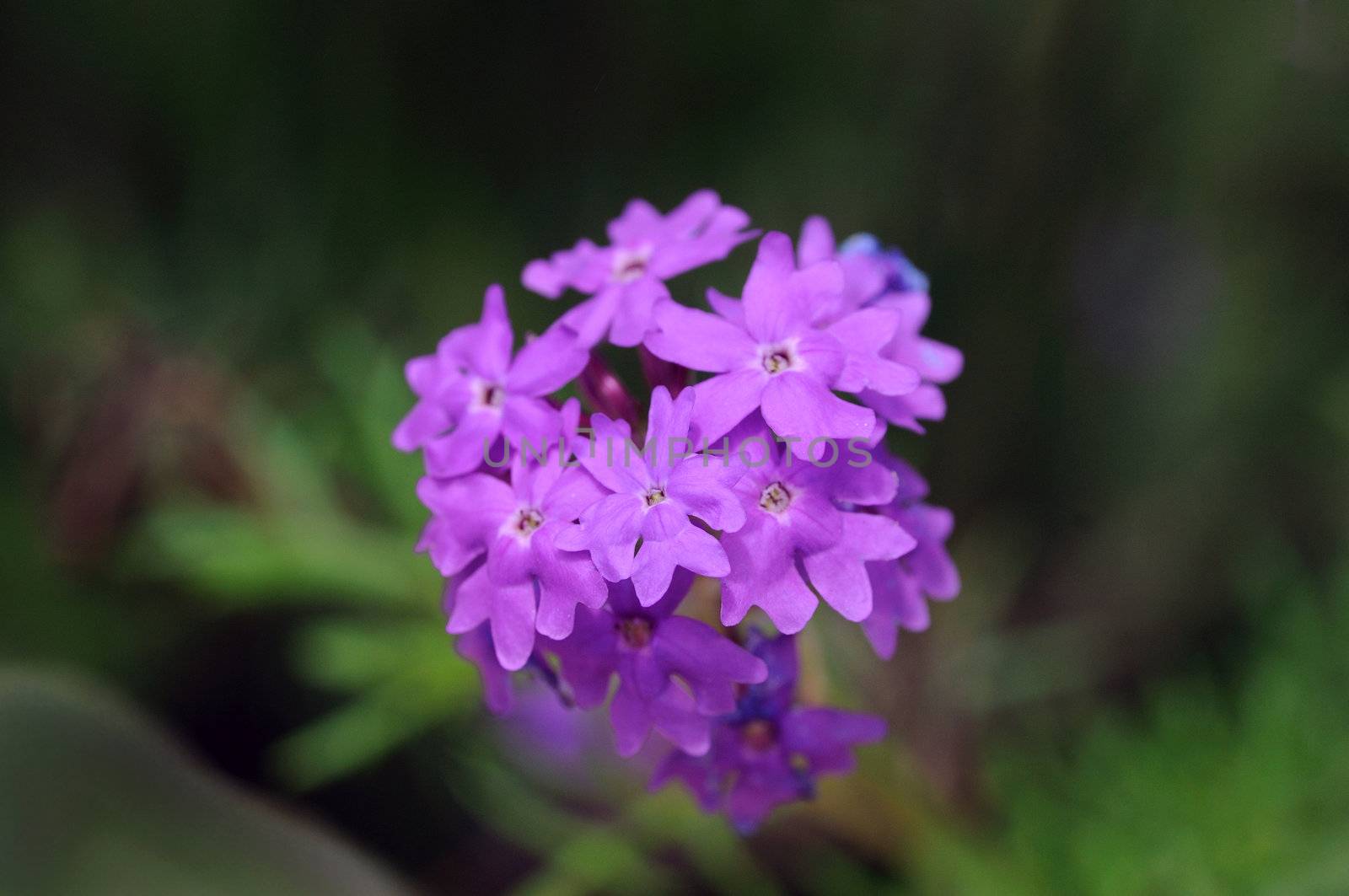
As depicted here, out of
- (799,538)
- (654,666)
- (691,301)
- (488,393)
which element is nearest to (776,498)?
(799,538)

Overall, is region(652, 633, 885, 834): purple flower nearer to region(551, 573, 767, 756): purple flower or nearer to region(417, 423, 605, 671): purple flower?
region(551, 573, 767, 756): purple flower

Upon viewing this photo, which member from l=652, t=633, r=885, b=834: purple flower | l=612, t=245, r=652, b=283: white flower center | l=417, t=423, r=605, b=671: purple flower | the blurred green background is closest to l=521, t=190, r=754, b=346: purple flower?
l=612, t=245, r=652, b=283: white flower center

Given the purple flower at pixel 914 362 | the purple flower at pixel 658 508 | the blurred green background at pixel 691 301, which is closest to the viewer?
the purple flower at pixel 658 508

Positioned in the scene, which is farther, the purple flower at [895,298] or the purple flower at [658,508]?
the purple flower at [895,298]

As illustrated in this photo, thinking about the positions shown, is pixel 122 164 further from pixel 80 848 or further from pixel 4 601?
pixel 80 848

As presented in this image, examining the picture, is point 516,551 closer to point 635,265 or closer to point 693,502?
point 693,502

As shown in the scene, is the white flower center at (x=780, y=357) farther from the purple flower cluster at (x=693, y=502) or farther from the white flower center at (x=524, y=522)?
the white flower center at (x=524, y=522)

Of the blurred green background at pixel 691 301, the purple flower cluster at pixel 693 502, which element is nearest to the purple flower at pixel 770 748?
the purple flower cluster at pixel 693 502
